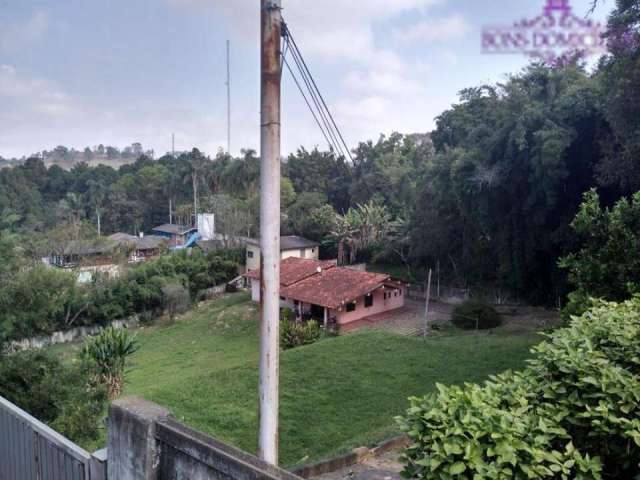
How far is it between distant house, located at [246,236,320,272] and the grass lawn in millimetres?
11653

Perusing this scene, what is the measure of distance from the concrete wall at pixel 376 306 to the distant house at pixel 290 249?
335 inches

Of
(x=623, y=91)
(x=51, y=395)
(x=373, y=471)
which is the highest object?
(x=623, y=91)

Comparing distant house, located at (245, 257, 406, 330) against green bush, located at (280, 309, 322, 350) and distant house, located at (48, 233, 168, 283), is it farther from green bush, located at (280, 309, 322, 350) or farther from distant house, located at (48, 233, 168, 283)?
distant house, located at (48, 233, 168, 283)

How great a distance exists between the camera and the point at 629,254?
6914mm

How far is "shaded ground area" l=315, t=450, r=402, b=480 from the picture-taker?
6.17m

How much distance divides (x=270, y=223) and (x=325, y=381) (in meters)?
10.5

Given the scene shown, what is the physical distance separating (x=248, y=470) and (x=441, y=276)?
86.4ft

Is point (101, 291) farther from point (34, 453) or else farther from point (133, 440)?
point (133, 440)

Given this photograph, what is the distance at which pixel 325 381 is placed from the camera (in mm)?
13570

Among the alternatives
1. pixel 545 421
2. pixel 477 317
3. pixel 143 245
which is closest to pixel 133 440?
pixel 545 421

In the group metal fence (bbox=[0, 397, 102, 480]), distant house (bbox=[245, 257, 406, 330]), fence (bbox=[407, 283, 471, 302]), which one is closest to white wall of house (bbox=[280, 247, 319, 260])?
distant house (bbox=[245, 257, 406, 330])

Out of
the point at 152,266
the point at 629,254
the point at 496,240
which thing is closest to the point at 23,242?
the point at 152,266

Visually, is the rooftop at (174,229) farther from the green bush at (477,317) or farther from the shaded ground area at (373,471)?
the shaded ground area at (373,471)

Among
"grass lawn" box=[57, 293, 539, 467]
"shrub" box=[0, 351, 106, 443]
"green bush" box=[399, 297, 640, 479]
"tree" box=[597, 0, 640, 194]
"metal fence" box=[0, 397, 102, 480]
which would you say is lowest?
"grass lawn" box=[57, 293, 539, 467]
